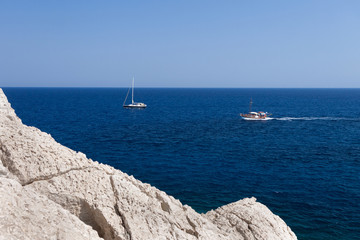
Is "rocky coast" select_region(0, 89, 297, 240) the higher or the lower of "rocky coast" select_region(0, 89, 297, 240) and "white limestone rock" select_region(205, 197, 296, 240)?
the higher

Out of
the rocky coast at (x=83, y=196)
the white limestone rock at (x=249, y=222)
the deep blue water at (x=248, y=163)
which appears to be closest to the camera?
the rocky coast at (x=83, y=196)

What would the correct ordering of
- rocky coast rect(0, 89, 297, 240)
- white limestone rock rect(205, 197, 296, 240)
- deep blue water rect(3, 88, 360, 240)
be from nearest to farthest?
rocky coast rect(0, 89, 297, 240) → white limestone rock rect(205, 197, 296, 240) → deep blue water rect(3, 88, 360, 240)

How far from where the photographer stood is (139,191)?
10.6 meters

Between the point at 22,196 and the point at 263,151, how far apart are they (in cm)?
4683

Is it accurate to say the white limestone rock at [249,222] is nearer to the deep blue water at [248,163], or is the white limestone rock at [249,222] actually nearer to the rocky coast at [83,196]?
the rocky coast at [83,196]

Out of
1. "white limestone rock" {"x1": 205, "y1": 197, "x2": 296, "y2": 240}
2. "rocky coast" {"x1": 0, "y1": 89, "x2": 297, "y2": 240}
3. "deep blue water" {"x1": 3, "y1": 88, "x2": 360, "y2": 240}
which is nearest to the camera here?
"rocky coast" {"x1": 0, "y1": 89, "x2": 297, "y2": 240}

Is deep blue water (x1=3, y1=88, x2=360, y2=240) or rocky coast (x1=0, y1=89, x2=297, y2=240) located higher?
rocky coast (x1=0, y1=89, x2=297, y2=240)

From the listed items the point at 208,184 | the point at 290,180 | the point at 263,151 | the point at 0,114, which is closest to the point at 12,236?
the point at 0,114

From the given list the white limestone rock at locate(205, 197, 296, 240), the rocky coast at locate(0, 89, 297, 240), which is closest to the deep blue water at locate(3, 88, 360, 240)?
the white limestone rock at locate(205, 197, 296, 240)

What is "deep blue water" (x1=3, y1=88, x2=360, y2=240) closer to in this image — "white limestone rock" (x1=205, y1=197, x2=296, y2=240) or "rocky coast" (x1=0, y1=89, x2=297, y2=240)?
"white limestone rock" (x1=205, y1=197, x2=296, y2=240)

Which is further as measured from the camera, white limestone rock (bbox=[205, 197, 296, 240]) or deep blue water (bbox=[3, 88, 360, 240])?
deep blue water (bbox=[3, 88, 360, 240])

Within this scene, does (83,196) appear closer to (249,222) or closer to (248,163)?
(249,222)

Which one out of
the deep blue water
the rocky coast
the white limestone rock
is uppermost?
the rocky coast

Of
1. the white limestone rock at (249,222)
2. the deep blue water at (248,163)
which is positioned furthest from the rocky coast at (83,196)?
the deep blue water at (248,163)
